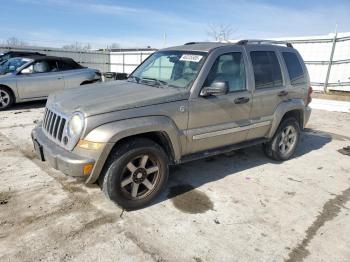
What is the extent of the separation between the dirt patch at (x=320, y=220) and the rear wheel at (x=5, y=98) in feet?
28.6

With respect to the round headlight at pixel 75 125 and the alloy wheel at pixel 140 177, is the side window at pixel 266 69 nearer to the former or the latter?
the alloy wheel at pixel 140 177

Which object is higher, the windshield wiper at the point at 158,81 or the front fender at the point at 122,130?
the windshield wiper at the point at 158,81

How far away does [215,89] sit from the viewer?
12.3ft

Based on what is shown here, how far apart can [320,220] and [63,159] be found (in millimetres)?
3029

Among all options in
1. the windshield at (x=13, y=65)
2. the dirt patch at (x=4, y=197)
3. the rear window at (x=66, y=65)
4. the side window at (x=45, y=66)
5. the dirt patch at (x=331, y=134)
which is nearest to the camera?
the dirt patch at (x=4, y=197)

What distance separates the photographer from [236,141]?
454cm

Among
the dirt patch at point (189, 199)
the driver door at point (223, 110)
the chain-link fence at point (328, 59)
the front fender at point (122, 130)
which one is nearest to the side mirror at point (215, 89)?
the driver door at point (223, 110)

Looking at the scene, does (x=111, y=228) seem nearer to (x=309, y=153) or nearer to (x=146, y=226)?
(x=146, y=226)

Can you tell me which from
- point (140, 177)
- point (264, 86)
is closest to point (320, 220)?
point (264, 86)

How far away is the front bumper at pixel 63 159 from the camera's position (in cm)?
313

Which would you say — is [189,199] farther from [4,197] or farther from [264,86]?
[4,197]

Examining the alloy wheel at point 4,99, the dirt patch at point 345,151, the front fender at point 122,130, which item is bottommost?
the dirt patch at point 345,151

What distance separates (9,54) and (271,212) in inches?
532

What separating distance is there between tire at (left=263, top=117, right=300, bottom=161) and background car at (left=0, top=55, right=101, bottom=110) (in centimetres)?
709
